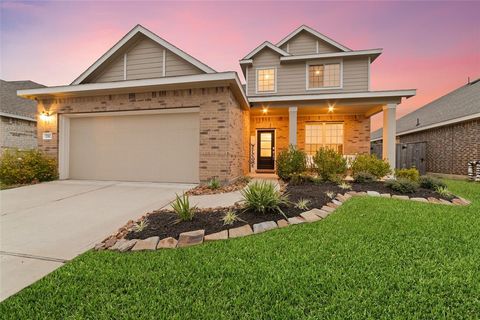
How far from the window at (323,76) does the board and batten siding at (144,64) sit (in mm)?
5744

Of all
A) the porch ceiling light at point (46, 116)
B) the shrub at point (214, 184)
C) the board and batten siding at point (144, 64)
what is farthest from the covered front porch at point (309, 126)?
the porch ceiling light at point (46, 116)

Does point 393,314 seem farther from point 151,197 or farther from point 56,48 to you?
point 56,48

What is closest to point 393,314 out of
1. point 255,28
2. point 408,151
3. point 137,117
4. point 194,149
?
point 194,149

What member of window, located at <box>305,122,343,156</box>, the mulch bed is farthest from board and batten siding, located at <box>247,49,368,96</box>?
the mulch bed

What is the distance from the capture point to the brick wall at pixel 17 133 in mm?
11352

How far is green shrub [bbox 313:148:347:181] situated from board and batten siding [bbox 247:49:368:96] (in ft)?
16.2

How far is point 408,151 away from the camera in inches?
522

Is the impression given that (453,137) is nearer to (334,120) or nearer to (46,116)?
(334,120)

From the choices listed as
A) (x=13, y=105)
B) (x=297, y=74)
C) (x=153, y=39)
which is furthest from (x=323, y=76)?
(x=13, y=105)

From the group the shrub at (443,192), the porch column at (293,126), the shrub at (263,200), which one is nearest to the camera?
the shrub at (263,200)

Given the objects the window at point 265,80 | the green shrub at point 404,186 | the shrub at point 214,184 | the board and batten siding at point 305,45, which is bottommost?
the shrub at point 214,184

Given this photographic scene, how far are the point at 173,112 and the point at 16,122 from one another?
11.1 m

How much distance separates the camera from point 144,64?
354 inches

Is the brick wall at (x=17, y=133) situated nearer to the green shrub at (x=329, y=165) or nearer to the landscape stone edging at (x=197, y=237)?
the landscape stone edging at (x=197, y=237)
